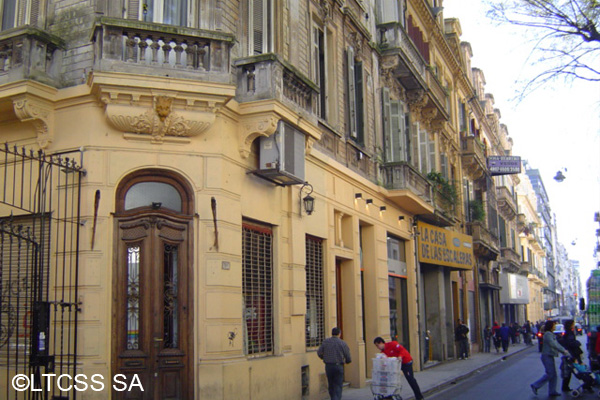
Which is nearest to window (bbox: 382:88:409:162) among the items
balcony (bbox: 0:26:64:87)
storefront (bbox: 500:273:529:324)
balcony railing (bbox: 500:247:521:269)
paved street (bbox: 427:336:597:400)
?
paved street (bbox: 427:336:597:400)

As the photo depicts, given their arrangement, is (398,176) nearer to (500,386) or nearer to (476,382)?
(476,382)

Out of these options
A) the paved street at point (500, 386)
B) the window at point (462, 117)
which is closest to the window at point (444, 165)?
the window at point (462, 117)

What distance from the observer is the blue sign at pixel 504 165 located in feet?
125

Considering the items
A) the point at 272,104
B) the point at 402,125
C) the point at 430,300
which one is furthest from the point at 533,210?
the point at 272,104

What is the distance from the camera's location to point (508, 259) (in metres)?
46.5

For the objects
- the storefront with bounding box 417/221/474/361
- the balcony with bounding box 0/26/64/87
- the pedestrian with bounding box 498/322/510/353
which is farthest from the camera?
the pedestrian with bounding box 498/322/510/353

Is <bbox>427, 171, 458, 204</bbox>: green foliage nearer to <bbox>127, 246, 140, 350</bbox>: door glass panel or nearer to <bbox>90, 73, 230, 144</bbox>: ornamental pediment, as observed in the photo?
<bbox>90, 73, 230, 144</bbox>: ornamental pediment

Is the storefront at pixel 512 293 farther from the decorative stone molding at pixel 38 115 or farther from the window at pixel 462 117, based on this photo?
the decorative stone molding at pixel 38 115

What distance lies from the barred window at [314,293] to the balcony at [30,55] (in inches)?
251

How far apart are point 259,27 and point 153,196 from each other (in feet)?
14.0

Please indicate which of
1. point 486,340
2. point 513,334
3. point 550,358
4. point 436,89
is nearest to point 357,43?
point 436,89

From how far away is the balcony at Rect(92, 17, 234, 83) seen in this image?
33.4 feet

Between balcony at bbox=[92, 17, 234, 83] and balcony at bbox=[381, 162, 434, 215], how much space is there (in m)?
9.54

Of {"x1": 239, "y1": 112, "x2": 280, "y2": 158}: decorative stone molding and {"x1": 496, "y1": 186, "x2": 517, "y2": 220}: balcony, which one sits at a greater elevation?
{"x1": 496, "y1": 186, "x2": 517, "y2": 220}: balcony
